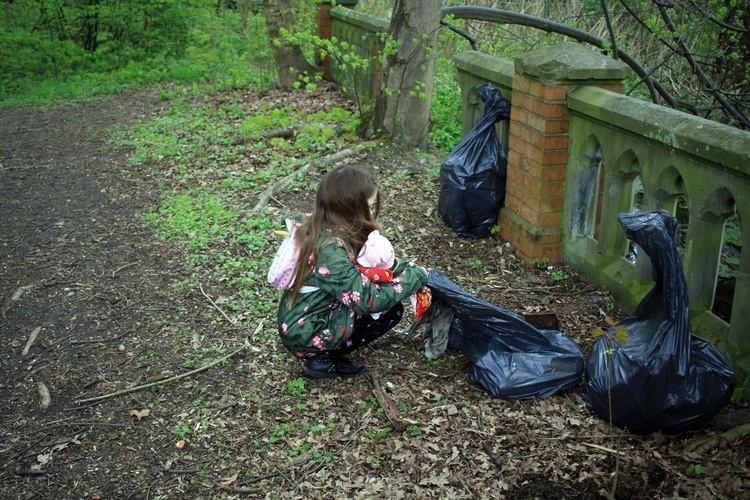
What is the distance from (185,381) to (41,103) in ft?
30.6

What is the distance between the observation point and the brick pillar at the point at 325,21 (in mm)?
11938

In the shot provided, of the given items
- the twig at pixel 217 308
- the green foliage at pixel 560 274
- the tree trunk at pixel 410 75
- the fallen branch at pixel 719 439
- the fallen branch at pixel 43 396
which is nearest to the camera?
the fallen branch at pixel 719 439

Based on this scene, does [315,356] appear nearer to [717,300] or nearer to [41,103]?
[717,300]

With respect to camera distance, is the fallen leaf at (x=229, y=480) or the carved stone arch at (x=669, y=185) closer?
the fallen leaf at (x=229, y=480)

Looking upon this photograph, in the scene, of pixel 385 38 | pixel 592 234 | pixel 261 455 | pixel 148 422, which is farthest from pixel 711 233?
pixel 385 38

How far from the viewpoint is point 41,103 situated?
1173 centimetres

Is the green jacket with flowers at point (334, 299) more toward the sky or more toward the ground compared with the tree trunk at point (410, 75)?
more toward the ground

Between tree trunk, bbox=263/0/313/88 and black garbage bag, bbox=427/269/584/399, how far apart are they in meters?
7.71

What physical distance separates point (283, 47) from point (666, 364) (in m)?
9.06

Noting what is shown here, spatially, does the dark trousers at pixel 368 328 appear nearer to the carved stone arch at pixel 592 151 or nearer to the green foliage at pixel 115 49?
the carved stone arch at pixel 592 151

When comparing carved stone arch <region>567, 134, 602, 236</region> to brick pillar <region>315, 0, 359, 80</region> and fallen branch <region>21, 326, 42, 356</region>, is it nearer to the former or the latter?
fallen branch <region>21, 326, 42, 356</region>

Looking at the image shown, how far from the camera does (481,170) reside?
557 cm

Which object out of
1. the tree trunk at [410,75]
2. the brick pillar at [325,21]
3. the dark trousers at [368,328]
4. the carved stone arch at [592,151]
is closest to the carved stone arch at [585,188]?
the carved stone arch at [592,151]

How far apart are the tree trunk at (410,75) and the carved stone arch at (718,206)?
3.89m
